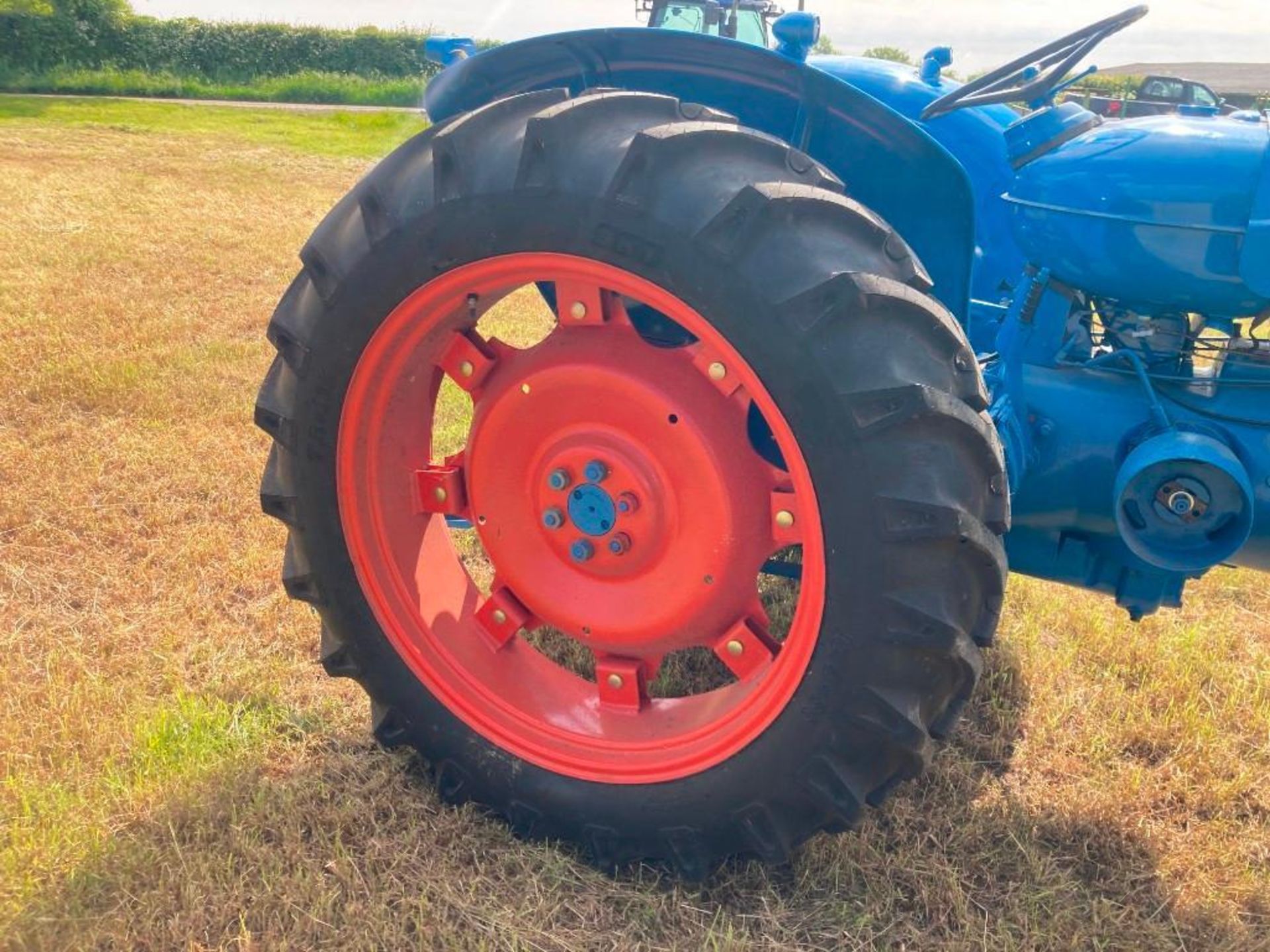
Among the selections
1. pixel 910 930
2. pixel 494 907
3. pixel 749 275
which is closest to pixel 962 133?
pixel 749 275

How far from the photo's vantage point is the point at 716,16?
21.2 ft

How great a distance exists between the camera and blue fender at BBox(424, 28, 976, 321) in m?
1.60

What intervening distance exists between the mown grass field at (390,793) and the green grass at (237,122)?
34.6ft

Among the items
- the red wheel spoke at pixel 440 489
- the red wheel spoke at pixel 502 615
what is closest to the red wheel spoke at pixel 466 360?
the red wheel spoke at pixel 440 489

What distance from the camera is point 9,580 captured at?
2.57m

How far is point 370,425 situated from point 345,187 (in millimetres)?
8884

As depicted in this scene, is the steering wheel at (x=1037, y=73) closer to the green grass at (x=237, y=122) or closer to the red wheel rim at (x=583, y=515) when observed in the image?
the red wheel rim at (x=583, y=515)

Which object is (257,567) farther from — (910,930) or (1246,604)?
(1246,604)

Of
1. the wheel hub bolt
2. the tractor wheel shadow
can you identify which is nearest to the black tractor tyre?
the tractor wheel shadow

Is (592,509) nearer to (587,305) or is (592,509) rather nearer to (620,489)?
(620,489)

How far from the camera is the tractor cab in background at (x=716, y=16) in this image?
6465 mm

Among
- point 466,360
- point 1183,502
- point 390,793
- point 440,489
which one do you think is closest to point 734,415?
point 466,360

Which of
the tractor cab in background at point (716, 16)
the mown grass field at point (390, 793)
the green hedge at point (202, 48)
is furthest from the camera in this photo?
the green hedge at point (202, 48)

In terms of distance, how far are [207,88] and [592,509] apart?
22.1 metres
